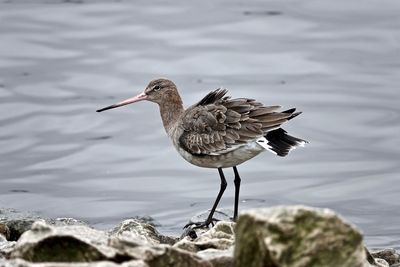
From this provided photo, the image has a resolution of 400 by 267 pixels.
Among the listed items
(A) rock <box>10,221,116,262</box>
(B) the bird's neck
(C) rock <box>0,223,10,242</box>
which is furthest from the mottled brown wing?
(A) rock <box>10,221,116,262</box>

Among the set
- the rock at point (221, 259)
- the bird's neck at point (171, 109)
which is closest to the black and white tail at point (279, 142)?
the bird's neck at point (171, 109)

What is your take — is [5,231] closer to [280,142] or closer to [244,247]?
[280,142]

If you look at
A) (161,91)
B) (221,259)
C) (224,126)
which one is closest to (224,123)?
(224,126)

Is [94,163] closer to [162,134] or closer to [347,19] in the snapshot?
[162,134]

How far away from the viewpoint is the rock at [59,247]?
662 centimetres

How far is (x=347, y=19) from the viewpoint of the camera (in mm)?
21125

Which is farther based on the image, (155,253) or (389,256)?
(389,256)

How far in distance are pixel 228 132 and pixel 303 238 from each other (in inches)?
171

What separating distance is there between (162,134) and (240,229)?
36.5ft

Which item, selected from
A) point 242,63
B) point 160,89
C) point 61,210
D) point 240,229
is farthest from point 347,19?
point 240,229

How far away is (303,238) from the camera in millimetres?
6098

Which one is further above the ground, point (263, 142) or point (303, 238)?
point (303, 238)

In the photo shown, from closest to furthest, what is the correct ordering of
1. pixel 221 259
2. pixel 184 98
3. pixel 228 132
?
pixel 221 259
pixel 228 132
pixel 184 98

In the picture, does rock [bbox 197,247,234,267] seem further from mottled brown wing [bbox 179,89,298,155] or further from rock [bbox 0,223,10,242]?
mottled brown wing [bbox 179,89,298,155]
